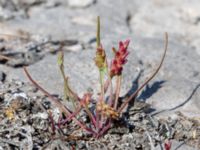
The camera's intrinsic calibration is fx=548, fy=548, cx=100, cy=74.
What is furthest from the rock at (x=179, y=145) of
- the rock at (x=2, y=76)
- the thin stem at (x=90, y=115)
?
the rock at (x=2, y=76)

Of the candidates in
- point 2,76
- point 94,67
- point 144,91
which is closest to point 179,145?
point 144,91

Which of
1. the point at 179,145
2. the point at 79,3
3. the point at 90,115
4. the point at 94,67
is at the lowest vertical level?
the point at 179,145

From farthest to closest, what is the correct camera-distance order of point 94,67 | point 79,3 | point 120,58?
point 79,3, point 94,67, point 120,58

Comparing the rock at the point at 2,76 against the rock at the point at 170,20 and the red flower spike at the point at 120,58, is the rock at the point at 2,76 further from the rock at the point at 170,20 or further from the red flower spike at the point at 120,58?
the rock at the point at 170,20

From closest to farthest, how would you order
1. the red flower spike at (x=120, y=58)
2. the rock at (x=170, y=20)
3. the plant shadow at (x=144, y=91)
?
the red flower spike at (x=120, y=58) < the plant shadow at (x=144, y=91) < the rock at (x=170, y=20)

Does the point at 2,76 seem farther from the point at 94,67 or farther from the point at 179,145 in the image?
the point at 179,145

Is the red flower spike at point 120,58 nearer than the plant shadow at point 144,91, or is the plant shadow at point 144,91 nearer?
the red flower spike at point 120,58

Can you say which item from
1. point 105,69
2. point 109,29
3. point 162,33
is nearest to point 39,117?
point 105,69

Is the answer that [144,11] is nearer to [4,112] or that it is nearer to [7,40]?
[7,40]
